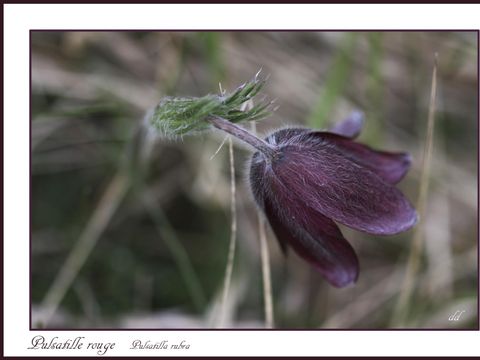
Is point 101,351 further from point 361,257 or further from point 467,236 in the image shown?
point 467,236

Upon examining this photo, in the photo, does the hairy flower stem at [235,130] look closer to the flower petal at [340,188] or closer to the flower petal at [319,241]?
the flower petal at [340,188]

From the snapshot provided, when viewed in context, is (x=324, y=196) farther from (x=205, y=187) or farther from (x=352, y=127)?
(x=205, y=187)

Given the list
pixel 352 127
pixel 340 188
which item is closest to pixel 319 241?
pixel 340 188

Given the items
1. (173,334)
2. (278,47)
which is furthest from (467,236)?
(173,334)

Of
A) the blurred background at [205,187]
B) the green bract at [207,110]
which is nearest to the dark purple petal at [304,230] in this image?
the green bract at [207,110]

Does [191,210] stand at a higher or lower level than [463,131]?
lower

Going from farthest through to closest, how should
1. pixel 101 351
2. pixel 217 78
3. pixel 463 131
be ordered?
A: pixel 463 131 → pixel 217 78 → pixel 101 351

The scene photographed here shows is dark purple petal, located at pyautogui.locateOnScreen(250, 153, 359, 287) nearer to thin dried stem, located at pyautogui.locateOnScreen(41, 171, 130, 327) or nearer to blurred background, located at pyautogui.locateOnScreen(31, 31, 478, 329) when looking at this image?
blurred background, located at pyautogui.locateOnScreen(31, 31, 478, 329)
